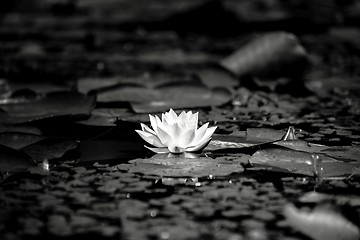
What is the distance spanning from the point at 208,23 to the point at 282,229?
5.18 metres

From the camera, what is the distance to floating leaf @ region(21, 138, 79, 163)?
177 centimetres

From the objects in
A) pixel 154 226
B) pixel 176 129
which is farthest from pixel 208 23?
pixel 154 226

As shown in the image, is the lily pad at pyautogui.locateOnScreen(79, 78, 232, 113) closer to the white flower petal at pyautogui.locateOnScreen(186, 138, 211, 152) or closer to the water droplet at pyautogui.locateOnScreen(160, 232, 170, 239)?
the white flower petal at pyautogui.locateOnScreen(186, 138, 211, 152)

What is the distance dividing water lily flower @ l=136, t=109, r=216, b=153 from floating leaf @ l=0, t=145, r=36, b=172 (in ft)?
1.17

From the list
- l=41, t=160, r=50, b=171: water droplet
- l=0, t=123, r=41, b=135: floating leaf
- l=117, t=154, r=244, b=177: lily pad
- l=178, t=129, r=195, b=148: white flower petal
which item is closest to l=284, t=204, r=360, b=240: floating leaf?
l=117, t=154, r=244, b=177: lily pad

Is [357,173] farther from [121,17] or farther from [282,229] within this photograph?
[121,17]

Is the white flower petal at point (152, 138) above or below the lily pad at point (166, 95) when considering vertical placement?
below

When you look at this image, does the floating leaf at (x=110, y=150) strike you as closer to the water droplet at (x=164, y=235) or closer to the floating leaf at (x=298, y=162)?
the floating leaf at (x=298, y=162)

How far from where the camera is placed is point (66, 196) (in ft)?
4.73

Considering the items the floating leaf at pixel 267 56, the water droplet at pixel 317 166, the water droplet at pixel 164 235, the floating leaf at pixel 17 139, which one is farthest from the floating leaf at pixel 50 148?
the floating leaf at pixel 267 56

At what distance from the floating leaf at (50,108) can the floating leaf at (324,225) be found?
1243mm

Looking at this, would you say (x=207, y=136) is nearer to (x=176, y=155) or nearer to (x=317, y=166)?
(x=176, y=155)

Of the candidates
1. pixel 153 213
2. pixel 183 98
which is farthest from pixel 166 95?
pixel 153 213

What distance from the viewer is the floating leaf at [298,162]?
1.60 m
